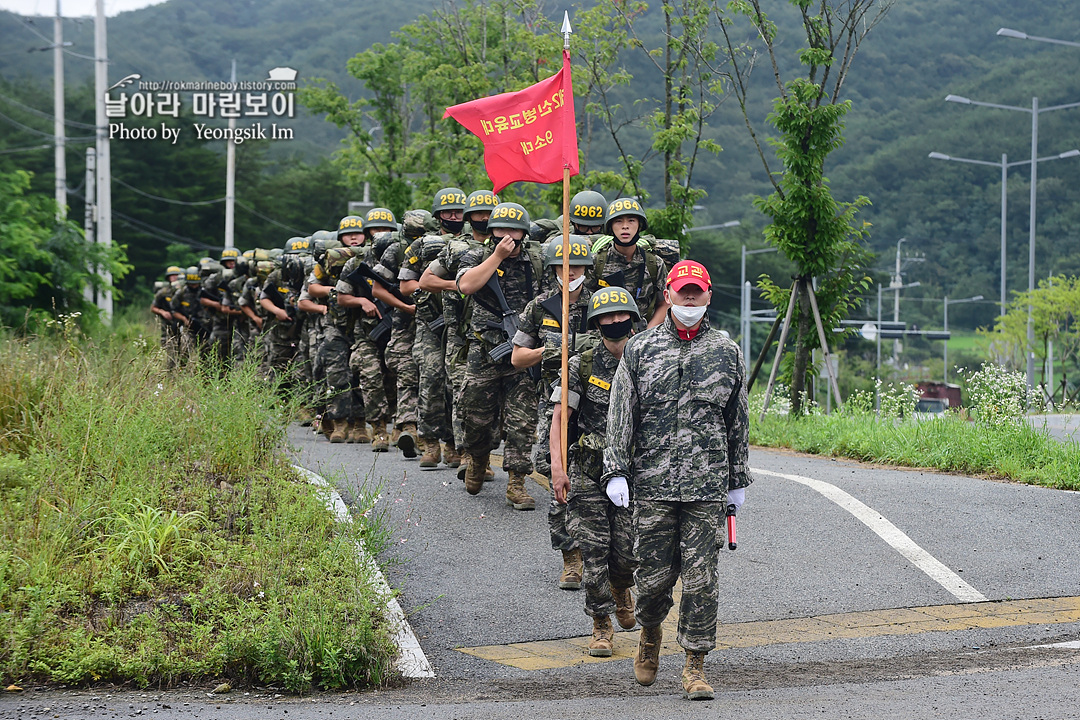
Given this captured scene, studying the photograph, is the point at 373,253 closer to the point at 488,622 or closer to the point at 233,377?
the point at 233,377

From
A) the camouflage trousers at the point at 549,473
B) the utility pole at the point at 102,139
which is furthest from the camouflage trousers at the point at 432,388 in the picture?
the utility pole at the point at 102,139

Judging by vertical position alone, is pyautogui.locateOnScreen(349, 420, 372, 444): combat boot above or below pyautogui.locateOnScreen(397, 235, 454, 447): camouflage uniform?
below

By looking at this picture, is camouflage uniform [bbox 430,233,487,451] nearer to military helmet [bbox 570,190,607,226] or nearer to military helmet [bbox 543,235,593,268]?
military helmet [bbox 570,190,607,226]

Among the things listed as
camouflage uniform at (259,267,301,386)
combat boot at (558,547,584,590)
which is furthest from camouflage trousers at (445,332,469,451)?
camouflage uniform at (259,267,301,386)

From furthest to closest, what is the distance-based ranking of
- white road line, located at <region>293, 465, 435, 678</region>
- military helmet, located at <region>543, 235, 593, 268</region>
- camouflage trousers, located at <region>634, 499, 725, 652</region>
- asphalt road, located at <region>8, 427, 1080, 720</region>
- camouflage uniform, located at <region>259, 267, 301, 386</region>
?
camouflage uniform, located at <region>259, 267, 301, 386</region> < military helmet, located at <region>543, 235, 593, 268</region> < white road line, located at <region>293, 465, 435, 678</region> < camouflage trousers, located at <region>634, 499, 725, 652</region> < asphalt road, located at <region>8, 427, 1080, 720</region>

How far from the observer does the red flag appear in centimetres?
792

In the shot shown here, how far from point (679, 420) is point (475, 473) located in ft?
14.2

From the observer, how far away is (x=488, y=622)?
24.9 feet

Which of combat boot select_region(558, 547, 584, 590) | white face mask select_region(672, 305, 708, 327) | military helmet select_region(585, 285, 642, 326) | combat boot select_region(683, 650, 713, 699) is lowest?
combat boot select_region(683, 650, 713, 699)

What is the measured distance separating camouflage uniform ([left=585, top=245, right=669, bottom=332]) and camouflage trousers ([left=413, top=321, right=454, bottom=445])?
2697mm

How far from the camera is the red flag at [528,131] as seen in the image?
792 centimetres

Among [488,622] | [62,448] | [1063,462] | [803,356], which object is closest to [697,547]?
[488,622]

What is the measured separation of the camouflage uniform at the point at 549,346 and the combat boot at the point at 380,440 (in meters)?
4.55

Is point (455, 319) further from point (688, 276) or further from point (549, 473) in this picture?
point (688, 276)
